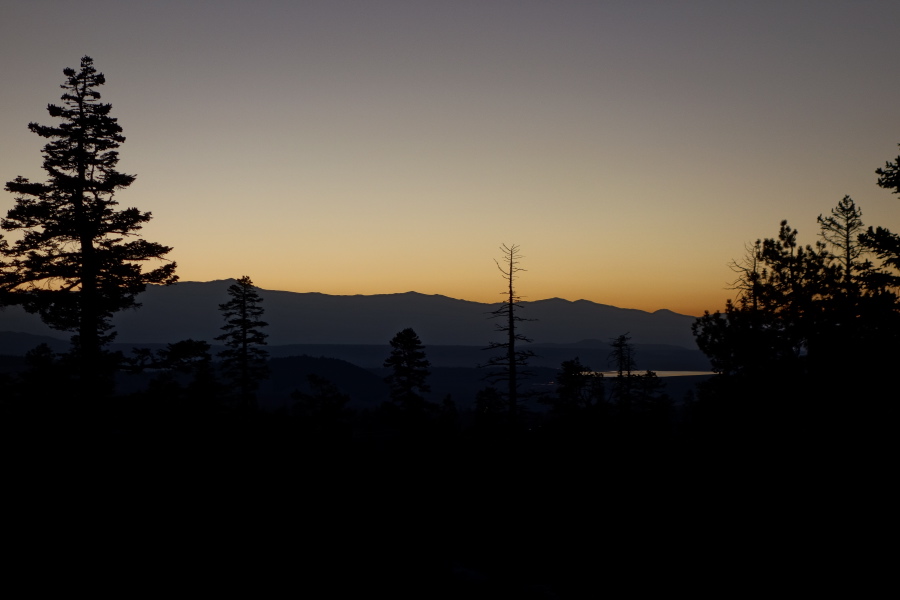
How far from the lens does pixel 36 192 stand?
2198cm

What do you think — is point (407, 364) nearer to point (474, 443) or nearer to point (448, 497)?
point (474, 443)

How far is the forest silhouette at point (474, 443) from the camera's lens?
44.0 feet

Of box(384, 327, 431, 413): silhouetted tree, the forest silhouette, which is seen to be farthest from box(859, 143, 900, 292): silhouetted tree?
box(384, 327, 431, 413): silhouetted tree

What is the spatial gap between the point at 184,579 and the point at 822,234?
28290mm

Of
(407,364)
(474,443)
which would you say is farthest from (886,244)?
(407,364)

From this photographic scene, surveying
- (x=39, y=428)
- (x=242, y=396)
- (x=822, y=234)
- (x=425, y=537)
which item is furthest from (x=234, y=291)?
(x=822, y=234)

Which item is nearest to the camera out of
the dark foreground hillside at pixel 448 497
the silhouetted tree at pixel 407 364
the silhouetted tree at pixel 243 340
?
the dark foreground hillside at pixel 448 497

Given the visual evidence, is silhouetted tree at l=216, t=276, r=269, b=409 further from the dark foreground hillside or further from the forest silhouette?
Result: the dark foreground hillside

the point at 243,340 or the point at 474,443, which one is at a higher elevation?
the point at 243,340

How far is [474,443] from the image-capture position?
22.6 m

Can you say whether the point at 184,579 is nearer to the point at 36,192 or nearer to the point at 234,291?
the point at 36,192

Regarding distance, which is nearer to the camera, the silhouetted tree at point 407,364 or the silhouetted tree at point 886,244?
the silhouetted tree at point 886,244

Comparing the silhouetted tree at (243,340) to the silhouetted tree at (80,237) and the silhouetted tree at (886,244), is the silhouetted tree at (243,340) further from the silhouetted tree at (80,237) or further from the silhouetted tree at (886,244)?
the silhouetted tree at (886,244)

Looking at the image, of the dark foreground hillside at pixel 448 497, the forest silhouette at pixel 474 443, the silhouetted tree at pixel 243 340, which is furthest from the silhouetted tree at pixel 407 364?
the dark foreground hillside at pixel 448 497
